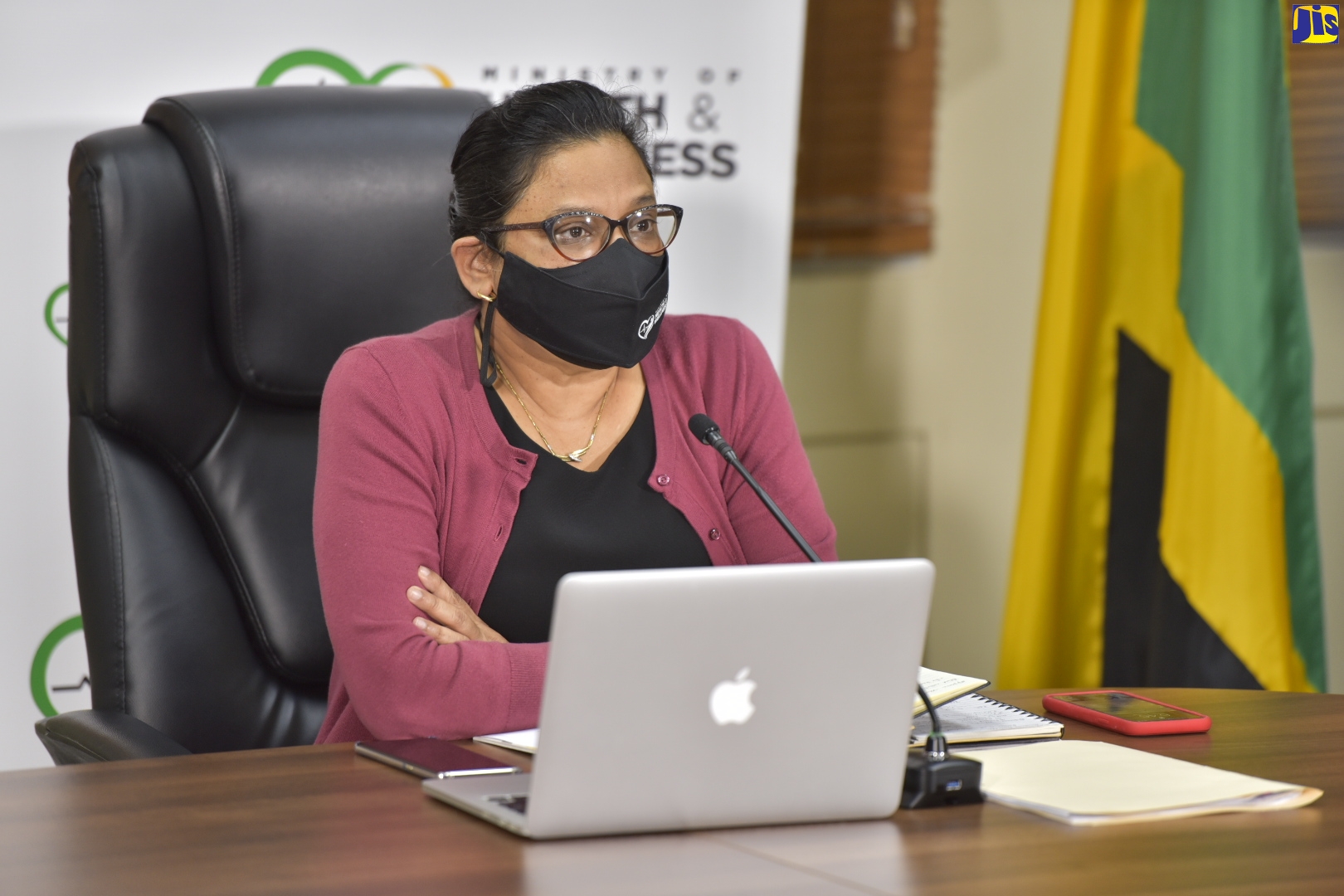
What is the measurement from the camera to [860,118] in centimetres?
284

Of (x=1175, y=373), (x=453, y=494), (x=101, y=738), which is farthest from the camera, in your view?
(x=1175, y=373)

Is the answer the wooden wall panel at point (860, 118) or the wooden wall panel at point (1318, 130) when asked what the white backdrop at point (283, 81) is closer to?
the wooden wall panel at point (860, 118)

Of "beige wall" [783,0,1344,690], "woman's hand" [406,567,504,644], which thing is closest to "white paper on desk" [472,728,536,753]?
"woman's hand" [406,567,504,644]

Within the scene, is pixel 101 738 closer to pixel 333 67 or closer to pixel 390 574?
pixel 390 574

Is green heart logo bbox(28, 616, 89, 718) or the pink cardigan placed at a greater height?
the pink cardigan

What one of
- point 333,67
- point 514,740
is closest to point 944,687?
point 514,740

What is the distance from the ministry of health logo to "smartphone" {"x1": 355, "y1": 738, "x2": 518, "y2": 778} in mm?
1965

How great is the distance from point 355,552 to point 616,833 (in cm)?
52

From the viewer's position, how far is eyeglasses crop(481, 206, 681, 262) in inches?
57.2

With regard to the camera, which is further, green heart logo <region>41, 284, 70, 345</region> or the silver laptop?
green heart logo <region>41, 284, 70, 345</region>

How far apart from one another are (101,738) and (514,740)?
412mm

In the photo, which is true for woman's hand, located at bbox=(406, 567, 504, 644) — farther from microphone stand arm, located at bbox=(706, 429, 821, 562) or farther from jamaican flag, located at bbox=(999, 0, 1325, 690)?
jamaican flag, located at bbox=(999, 0, 1325, 690)

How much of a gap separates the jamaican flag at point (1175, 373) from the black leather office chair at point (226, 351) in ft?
3.53

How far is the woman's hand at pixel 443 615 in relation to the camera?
1303mm
